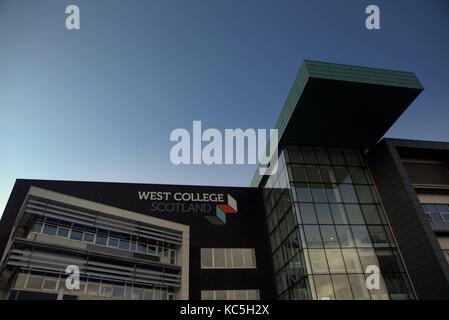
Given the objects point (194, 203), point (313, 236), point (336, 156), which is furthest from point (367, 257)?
point (194, 203)

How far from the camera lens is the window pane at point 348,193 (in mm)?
26125

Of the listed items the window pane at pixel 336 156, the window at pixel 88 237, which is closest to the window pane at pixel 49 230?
the window at pixel 88 237

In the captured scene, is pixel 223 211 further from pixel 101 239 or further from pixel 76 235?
pixel 76 235

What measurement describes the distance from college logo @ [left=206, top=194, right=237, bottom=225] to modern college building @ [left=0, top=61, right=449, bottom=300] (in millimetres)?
99

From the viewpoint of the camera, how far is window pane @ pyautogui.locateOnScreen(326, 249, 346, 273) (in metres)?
22.4

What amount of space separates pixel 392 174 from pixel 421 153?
178 inches

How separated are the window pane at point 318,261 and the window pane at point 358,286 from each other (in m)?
1.86

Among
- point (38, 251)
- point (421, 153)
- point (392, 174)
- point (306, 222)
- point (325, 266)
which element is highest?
point (421, 153)

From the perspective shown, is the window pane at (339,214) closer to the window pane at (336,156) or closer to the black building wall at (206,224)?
the window pane at (336,156)

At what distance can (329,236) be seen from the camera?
23812 mm

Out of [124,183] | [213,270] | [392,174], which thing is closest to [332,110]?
[392,174]

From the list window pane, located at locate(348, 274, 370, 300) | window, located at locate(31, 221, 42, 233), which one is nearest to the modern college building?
window pane, located at locate(348, 274, 370, 300)

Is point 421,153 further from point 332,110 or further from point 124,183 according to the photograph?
point 124,183
